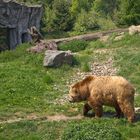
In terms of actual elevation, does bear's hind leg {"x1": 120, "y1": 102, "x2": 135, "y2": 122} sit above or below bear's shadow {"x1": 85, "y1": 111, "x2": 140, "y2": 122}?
above

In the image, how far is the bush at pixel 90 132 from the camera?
11.4 m

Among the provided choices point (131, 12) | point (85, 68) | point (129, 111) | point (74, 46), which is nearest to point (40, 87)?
point (85, 68)

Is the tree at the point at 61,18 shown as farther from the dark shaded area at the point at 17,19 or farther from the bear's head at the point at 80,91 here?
the bear's head at the point at 80,91

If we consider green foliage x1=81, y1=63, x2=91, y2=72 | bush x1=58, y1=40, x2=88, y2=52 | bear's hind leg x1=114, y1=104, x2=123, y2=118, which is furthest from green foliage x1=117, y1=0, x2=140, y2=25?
bear's hind leg x1=114, y1=104, x2=123, y2=118

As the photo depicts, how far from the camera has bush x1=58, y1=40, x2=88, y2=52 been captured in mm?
25172

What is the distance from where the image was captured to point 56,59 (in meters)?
19.9

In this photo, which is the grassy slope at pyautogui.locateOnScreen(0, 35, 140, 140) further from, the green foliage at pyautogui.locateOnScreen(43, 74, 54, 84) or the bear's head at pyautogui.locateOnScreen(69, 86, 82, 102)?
the bear's head at pyautogui.locateOnScreen(69, 86, 82, 102)

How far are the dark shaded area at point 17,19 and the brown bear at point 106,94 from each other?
21.2 metres

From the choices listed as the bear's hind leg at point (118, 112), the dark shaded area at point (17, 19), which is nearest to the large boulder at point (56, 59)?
the bear's hind leg at point (118, 112)

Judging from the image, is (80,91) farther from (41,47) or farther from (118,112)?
(41,47)

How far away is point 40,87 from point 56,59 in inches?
121

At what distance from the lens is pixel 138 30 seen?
26.0 metres

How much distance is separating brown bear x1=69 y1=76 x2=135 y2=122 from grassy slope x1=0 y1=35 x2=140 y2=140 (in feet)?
1.45

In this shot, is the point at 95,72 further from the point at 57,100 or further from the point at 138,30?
the point at 138,30
